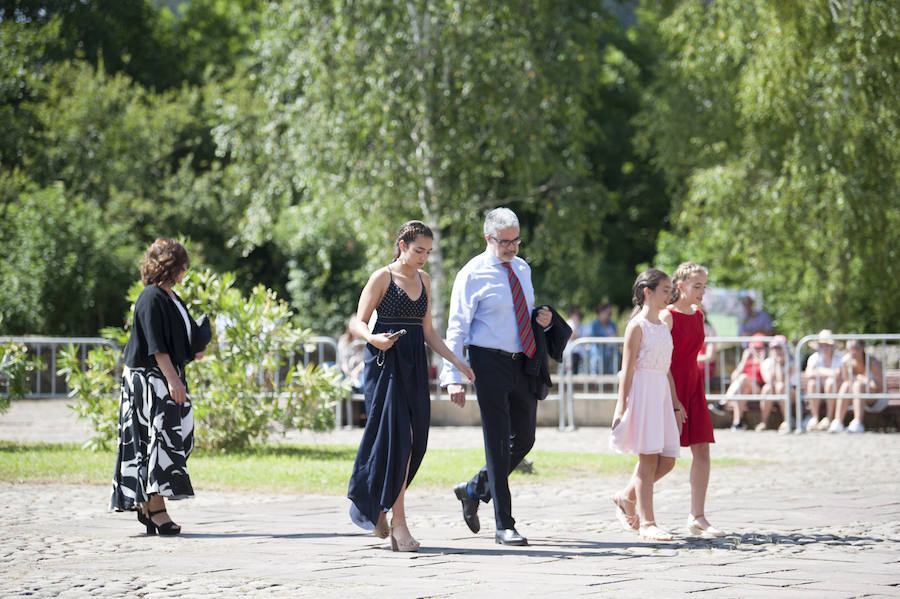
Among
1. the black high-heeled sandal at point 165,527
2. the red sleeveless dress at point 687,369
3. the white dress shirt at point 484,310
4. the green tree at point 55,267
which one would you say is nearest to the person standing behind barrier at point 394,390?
the white dress shirt at point 484,310

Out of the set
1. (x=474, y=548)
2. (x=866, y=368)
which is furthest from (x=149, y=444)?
(x=866, y=368)

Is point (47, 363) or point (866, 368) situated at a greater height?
point (47, 363)

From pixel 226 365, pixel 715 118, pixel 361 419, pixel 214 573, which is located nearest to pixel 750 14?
A: pixel 715 118

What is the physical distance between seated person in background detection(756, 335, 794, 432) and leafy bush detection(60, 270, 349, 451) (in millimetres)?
6882

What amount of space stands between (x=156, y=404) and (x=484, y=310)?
2.26m

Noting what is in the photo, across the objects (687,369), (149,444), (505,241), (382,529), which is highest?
(505,241)

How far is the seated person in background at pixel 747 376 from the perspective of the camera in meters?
18.3

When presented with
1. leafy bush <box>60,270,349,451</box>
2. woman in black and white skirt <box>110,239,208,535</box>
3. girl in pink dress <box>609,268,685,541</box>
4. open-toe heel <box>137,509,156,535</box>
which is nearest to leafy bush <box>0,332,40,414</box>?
leafy bush <box>60,270,349,451</box>

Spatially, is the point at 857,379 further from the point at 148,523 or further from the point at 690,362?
the point at 148,523

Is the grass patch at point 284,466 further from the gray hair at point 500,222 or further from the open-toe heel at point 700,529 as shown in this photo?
the gray hair at point 500,222

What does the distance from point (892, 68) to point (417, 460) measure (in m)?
15.3

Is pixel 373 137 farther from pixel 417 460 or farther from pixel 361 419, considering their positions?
pixel 417 460

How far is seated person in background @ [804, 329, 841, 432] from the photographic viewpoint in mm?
17750

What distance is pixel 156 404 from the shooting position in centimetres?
843
